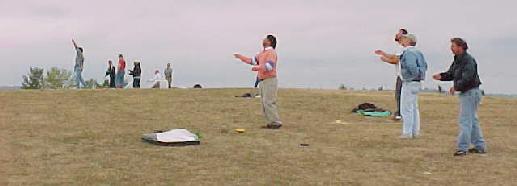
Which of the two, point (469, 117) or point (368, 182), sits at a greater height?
point (469, 117)

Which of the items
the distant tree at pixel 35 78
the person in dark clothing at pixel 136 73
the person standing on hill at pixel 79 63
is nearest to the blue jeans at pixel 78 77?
the person standing on hill at pixel 79 63

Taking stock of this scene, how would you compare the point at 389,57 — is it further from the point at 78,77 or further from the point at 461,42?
the point at 78,77

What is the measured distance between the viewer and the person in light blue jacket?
51.5ft

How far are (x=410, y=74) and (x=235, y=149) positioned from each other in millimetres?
3920

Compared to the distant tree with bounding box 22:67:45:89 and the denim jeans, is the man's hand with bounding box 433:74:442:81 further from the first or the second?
the distant tree with bounding box 22:67:45:89

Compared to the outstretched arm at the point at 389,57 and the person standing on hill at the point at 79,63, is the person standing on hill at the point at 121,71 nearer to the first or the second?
the person standing on hill at the point at 79,63

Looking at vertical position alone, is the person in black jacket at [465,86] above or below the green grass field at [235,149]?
above

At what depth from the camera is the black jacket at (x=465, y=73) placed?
13484 millimetres

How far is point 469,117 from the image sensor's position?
1368 centimetres

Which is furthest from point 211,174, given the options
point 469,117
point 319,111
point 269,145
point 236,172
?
point 319,111

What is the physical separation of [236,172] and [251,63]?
18.0ft

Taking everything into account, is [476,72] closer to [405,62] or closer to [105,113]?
[405,62]

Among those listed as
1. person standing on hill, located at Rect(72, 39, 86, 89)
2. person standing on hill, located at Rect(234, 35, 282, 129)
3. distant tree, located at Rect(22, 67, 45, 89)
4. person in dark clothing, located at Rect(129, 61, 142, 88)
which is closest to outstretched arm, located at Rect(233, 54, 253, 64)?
person standing on hill, located at Rect(234, 35, 282, 129)

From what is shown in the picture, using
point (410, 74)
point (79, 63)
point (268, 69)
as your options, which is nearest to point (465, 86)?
point (410, 74)
